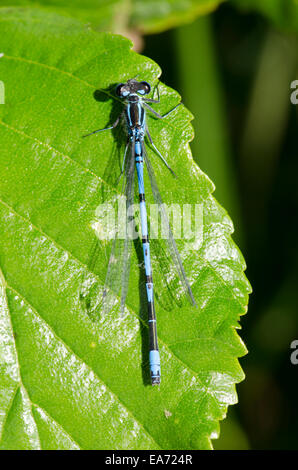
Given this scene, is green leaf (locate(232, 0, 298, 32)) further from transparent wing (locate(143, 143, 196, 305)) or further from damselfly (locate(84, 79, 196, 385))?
transparent wing (locate(143, 143, 196, 305))

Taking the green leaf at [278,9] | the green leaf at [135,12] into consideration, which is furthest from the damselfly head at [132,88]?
the green leaf at [278,9]

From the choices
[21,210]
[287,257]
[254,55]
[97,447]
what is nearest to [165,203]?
[21,210]

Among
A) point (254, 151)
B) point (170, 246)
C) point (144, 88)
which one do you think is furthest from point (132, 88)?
Answer: point (254, 151)

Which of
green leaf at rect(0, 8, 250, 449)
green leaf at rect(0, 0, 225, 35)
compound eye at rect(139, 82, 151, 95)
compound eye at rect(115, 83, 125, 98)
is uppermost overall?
green leaf at rect(0, 0, 225, 35)

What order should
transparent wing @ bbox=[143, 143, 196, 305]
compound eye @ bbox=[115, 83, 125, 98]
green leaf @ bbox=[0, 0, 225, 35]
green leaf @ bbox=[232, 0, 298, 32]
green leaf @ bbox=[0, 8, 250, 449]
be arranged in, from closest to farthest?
green leaf @ bbox=[0, 8, 250, 449] < transparent wing @ bbox=[143, 143, 196, 305] < compound eye @ bbox=[115, 83, 125, 98] < green leaf @ bbox=[0, 0, 225, 35] < green leaf @ bbox=[232, 0, 298, 32]

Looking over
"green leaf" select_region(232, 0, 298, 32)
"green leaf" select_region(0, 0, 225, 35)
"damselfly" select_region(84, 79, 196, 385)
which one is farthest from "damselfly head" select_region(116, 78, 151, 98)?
"green leaf" select_region(232, 0, 298, 32)

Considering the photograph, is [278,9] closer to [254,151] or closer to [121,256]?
[254,151]
